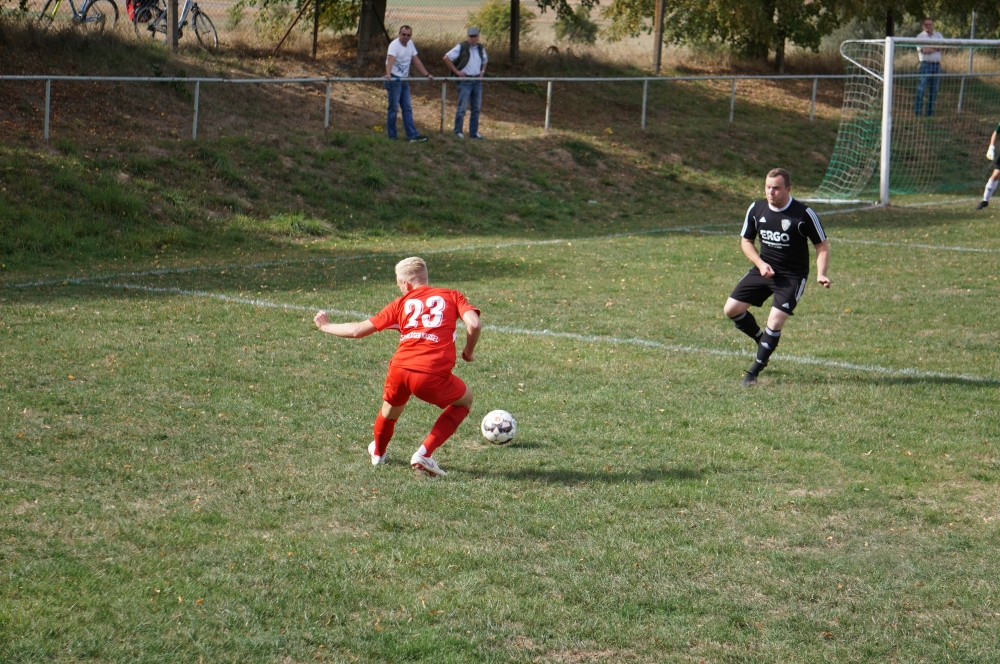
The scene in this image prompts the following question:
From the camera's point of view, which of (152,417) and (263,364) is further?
(263,364)

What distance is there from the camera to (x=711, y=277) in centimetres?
1441

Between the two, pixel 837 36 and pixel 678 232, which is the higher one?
pixel 837 36

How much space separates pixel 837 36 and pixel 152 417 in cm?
4195

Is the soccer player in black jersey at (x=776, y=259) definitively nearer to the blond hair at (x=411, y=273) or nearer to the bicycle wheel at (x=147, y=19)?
the blond hair at (x=411, y=273)

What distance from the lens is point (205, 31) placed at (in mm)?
25531

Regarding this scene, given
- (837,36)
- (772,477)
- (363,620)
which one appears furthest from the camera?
(837,36)

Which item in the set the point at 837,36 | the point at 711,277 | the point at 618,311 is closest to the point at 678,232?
the point at 711,277

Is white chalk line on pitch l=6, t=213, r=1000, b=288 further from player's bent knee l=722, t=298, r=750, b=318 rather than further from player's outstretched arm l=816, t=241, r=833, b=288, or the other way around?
player's outstretched arm l=816, t=241, r=833, b=288

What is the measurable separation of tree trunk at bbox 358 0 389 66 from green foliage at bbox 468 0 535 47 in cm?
533

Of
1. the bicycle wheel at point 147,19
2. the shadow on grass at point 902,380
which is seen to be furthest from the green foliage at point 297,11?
the shadow on grass at point 902,380

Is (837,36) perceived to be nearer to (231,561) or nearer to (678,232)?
(678,232)

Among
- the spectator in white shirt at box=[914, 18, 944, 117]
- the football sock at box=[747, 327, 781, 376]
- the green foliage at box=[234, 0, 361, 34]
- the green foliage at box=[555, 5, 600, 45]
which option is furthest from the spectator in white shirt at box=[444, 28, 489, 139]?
the football sock at box=[747, 327, 781, 376]

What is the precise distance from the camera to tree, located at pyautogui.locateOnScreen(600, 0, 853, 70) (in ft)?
105

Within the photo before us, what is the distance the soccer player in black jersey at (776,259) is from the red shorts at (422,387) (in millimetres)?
3262
